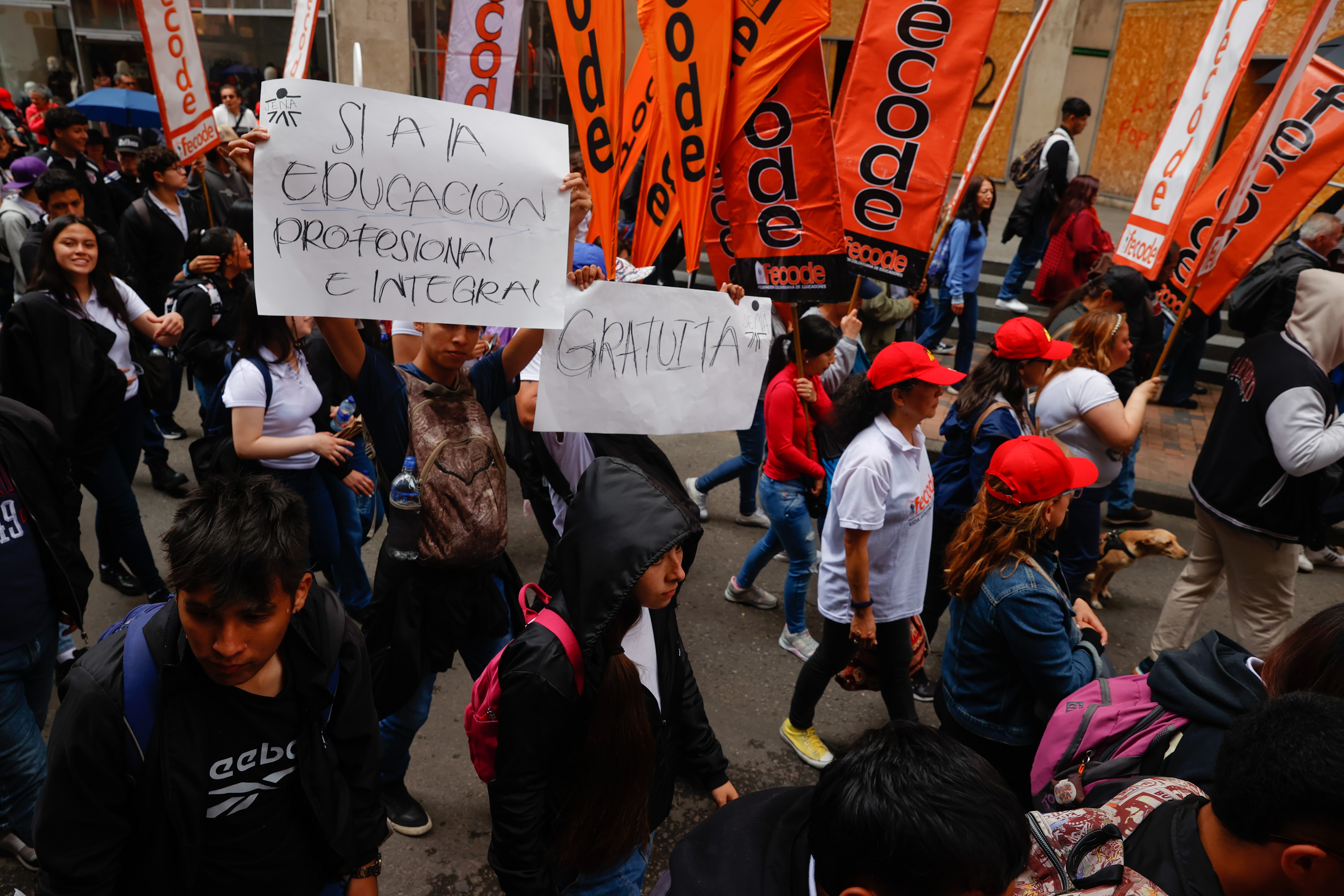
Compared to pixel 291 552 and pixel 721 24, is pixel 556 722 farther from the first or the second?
pixel 721 24

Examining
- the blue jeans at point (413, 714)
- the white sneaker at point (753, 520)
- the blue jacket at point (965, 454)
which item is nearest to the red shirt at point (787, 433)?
the blue jacket at point (965, 454)

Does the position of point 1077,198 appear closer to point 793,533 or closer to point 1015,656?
point 793,533

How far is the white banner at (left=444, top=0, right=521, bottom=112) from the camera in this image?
501 cm

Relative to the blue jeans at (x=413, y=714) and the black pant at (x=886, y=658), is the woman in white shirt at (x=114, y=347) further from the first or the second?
the black pant at (x=886, y=658)

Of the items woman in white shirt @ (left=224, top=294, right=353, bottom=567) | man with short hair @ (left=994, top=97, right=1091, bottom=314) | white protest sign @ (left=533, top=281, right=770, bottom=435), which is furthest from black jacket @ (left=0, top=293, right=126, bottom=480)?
man with short hair @ (left=994, top=97, right=1091, bottom=314)

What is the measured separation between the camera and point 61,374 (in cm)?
359

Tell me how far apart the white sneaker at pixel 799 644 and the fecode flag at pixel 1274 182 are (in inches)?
100

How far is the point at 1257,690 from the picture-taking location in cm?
186

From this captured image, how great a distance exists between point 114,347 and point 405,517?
2.71 meters

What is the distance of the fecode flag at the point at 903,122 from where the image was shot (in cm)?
368

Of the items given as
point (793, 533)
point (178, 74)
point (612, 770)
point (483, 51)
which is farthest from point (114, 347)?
point (612, 770)

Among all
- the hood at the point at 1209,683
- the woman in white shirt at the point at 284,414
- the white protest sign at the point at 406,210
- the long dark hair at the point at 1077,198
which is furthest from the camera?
the long dark hair at the point at 1077,198

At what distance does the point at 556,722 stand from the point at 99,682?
0.92 meters

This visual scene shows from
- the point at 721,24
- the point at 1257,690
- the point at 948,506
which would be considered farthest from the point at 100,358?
the point at 1257,690
